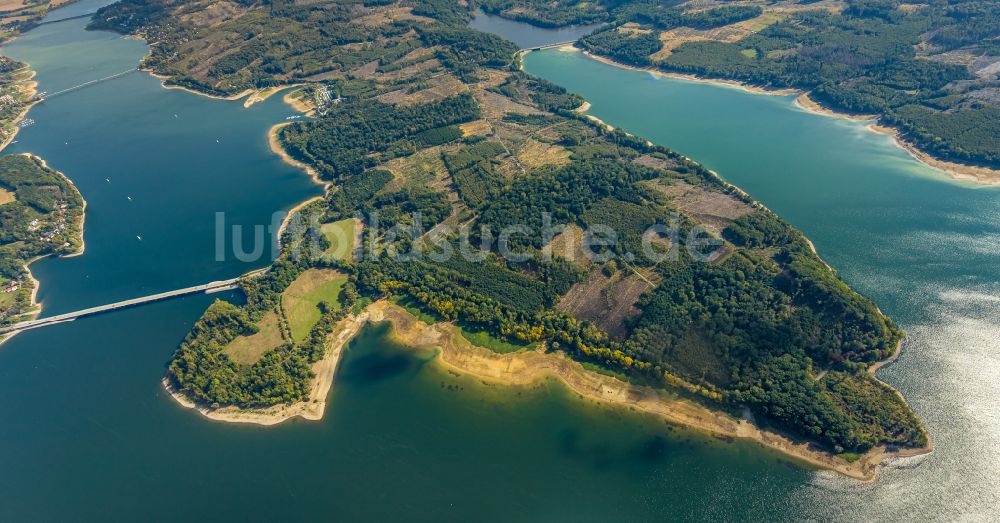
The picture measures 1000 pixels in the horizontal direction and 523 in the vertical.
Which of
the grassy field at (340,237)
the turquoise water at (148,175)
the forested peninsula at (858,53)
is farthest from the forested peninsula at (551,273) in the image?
the forested peninsula at (858,53)

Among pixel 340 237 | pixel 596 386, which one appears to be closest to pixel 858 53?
pixel 596 386

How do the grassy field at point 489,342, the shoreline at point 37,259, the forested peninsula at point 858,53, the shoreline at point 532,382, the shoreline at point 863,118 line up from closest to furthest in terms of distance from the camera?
the shoreline at point 532,382, the grassy field at point 489,342, the shoreline at point 37,259, the shoreline at point 863,118, the forested peninsula at point 858,53

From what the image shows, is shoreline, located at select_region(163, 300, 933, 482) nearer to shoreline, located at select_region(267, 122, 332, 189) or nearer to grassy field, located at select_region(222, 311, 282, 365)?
grassy field, located at select_region(222, 311, 282, 365)

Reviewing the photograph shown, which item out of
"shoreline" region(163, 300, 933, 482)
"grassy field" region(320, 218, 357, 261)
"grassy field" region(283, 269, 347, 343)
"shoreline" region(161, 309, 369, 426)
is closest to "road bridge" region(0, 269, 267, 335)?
"grassy field" region(283, 269, 347, 343)

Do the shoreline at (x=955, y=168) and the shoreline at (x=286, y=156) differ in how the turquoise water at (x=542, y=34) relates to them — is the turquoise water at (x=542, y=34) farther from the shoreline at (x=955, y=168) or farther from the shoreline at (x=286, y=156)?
the shoreline at (x=955, y=168)

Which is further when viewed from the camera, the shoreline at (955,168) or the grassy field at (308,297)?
the shoreline at (955,168)

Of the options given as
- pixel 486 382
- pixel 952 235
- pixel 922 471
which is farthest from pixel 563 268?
pixel 952 235

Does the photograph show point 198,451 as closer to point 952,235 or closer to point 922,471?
point 922,471

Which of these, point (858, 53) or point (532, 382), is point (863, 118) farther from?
point (532, 382)
